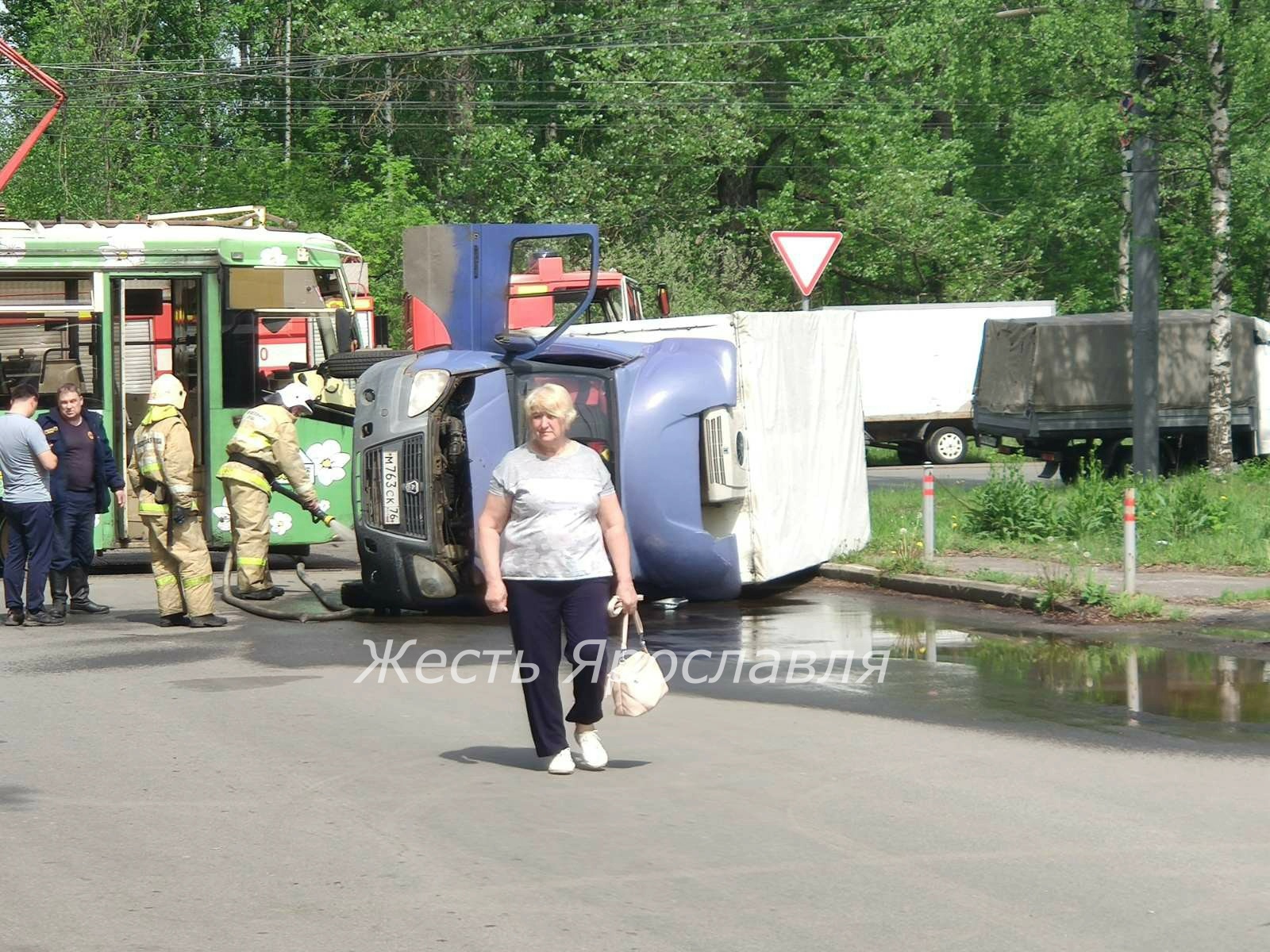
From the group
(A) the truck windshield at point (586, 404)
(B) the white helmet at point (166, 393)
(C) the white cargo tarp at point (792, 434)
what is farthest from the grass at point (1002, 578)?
(B) the white helmet at point (166, 393)

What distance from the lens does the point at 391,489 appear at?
1245 centimetres

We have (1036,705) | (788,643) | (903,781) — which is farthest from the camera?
(788,643)

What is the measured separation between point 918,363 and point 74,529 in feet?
69.7

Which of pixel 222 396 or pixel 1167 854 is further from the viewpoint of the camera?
pixel 222 396

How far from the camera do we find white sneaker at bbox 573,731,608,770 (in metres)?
7.44

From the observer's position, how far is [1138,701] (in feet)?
29.8

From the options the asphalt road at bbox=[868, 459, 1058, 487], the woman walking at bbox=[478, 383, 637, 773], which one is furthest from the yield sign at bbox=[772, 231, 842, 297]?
the woman walking at bbox=[478, 383, 637, 773]

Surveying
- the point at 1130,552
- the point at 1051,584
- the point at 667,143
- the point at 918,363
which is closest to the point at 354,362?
the point at 1051,584

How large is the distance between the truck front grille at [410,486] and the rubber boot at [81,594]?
2.60 m

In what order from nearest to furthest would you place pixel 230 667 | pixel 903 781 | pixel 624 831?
1. pixel 624 831
2. pixel 903 781
3. pixel 230 667

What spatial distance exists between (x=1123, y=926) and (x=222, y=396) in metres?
12.5

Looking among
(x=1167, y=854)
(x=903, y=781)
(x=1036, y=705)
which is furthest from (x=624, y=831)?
(x=1036, y=705)

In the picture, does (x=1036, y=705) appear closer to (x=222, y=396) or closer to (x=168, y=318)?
(x=222, y=396)

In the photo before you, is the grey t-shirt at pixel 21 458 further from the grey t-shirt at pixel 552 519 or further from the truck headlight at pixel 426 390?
the grey t-shirt at pixel 552 519
